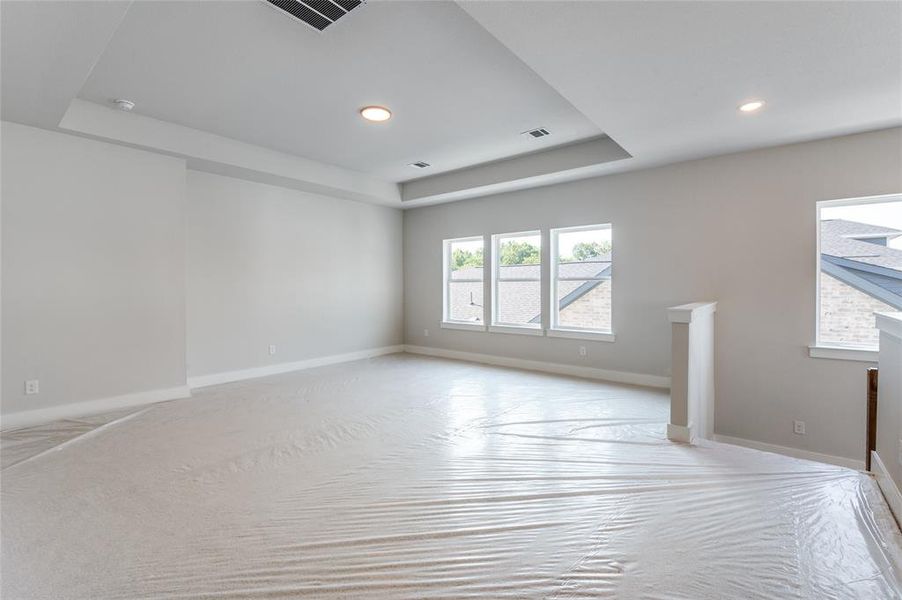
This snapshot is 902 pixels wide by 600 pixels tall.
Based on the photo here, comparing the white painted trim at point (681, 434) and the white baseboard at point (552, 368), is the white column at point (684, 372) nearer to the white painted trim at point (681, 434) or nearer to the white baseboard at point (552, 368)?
the white painted trim at point (681, 434)

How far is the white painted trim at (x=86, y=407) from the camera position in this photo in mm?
3490

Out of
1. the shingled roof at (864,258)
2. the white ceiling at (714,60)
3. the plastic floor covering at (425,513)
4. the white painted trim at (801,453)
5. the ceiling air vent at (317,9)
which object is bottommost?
the white painted trim at (801,453)

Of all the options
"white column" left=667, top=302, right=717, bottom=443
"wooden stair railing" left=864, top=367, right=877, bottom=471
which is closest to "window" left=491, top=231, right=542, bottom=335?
"white column" left=667, top=302, right=717, bottom=443

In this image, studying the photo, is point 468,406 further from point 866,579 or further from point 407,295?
point 407,295

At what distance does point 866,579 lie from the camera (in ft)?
5.30

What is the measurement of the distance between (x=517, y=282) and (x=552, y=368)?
1356 millimetres

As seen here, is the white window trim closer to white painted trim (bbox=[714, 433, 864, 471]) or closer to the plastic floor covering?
the plastic floor covering

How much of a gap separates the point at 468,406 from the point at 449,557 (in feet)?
7.52

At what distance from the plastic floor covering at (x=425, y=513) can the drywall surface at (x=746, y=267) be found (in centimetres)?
144

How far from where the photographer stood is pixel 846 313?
3.78 m

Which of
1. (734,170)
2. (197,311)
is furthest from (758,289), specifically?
(197,311)

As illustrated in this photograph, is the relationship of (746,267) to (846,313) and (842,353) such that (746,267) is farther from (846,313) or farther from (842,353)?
(842,353)

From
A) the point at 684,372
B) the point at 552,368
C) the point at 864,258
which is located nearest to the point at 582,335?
the point at 552,368

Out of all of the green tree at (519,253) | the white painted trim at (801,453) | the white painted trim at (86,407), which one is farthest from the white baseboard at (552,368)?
the white painted trim at (86,407)
